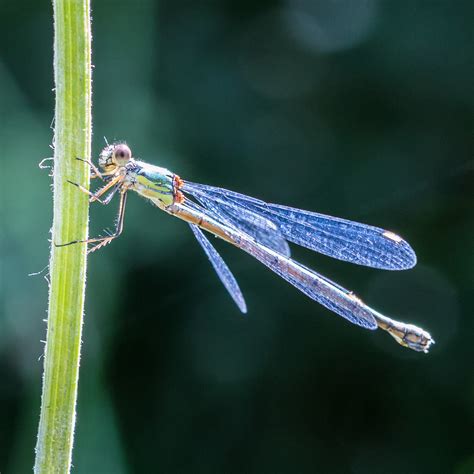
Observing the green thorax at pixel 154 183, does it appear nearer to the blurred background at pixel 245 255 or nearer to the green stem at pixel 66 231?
the blurred background at pixel 245 255

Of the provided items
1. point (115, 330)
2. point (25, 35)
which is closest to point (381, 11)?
point (25, 35)

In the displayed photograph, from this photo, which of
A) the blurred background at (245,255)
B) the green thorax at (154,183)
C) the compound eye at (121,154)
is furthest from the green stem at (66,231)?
the blurred background at (245,255)

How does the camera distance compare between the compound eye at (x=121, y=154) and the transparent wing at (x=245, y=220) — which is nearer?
the compound eye at (x=121, y=154)

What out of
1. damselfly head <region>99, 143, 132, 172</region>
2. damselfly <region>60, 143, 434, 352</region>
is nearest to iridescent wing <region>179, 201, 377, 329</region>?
damselfly <region>60, 143, 434, 352</region>

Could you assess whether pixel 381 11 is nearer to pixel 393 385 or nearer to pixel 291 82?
Result: pixel 291 82

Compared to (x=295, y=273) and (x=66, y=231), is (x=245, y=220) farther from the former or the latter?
(x=66, y=231)

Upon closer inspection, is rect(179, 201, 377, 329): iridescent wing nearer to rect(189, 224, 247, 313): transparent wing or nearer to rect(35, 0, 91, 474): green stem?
rect(189, 224, 247, 313): transparent wing

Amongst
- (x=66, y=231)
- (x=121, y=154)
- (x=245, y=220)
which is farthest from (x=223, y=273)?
(x=66, y=231)
